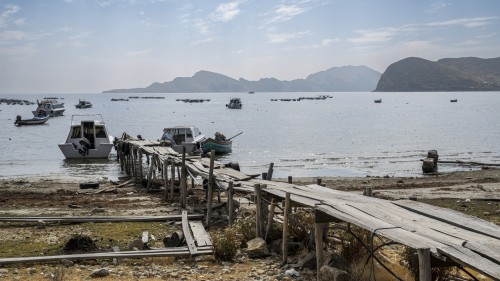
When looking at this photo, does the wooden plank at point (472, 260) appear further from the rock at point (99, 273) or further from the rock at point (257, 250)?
the rock at point (99, 273)

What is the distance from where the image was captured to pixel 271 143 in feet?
202

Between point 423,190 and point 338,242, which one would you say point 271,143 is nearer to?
point 423,190

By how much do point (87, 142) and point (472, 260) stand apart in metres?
40.0

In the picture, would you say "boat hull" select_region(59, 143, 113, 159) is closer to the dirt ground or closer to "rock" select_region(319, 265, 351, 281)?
the dirt ground

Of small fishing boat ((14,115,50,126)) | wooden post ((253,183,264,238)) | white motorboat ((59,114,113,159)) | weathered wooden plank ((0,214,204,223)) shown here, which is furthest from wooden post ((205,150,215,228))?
small fishing boat ((14,115,50,126))

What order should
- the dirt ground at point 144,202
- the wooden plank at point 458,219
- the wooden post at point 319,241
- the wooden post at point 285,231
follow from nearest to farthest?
the wooden plank at point 458,219 < the wooden post at point 319,241 < the dirt ground at point 144,202 < the wooden post at point 285,231

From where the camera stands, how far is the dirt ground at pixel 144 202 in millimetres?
11078

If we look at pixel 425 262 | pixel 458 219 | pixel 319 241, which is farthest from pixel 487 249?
pixel 319 241

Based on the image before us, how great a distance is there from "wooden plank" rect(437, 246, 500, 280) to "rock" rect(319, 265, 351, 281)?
7.92ft

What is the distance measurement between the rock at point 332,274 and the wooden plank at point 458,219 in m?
1.74

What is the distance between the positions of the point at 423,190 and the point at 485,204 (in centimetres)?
564

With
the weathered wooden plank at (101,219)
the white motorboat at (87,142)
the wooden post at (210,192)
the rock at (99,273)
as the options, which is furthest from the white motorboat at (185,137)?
the rock at (99,273)

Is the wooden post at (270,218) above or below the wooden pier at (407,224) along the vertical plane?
below

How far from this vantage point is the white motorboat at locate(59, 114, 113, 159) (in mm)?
42281
